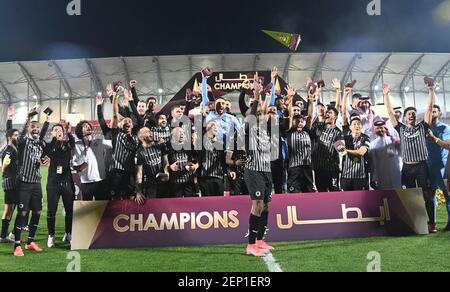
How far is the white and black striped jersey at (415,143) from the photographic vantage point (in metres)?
3.89

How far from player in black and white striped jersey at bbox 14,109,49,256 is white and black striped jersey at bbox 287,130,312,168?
2.58 metres

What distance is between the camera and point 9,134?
3.52m

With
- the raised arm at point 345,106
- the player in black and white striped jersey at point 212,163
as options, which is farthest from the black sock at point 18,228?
the raised arm at point 345,106

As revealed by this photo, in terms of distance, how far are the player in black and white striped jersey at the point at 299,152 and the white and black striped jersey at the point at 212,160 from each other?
77cm

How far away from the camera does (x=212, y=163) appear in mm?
3873

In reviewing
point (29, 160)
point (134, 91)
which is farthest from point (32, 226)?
point (134, 91)

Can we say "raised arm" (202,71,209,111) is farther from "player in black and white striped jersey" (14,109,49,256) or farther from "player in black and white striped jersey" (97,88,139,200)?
"player in black and white striped jersey" (14,109,49,256)

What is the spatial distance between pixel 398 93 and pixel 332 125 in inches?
29.5

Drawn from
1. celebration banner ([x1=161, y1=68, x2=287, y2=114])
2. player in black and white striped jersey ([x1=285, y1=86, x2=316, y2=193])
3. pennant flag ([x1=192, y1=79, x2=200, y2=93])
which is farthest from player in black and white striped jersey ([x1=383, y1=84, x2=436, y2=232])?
pennant flag ([x1=192, y1=79, x2=200, y2=93])

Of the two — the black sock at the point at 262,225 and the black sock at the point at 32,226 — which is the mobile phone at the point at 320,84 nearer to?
the black sock at the point at 262,225

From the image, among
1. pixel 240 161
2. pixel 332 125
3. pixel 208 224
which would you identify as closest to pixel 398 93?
pixel 332 125

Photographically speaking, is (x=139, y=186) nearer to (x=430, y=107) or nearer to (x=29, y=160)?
(x=29, y=160)
